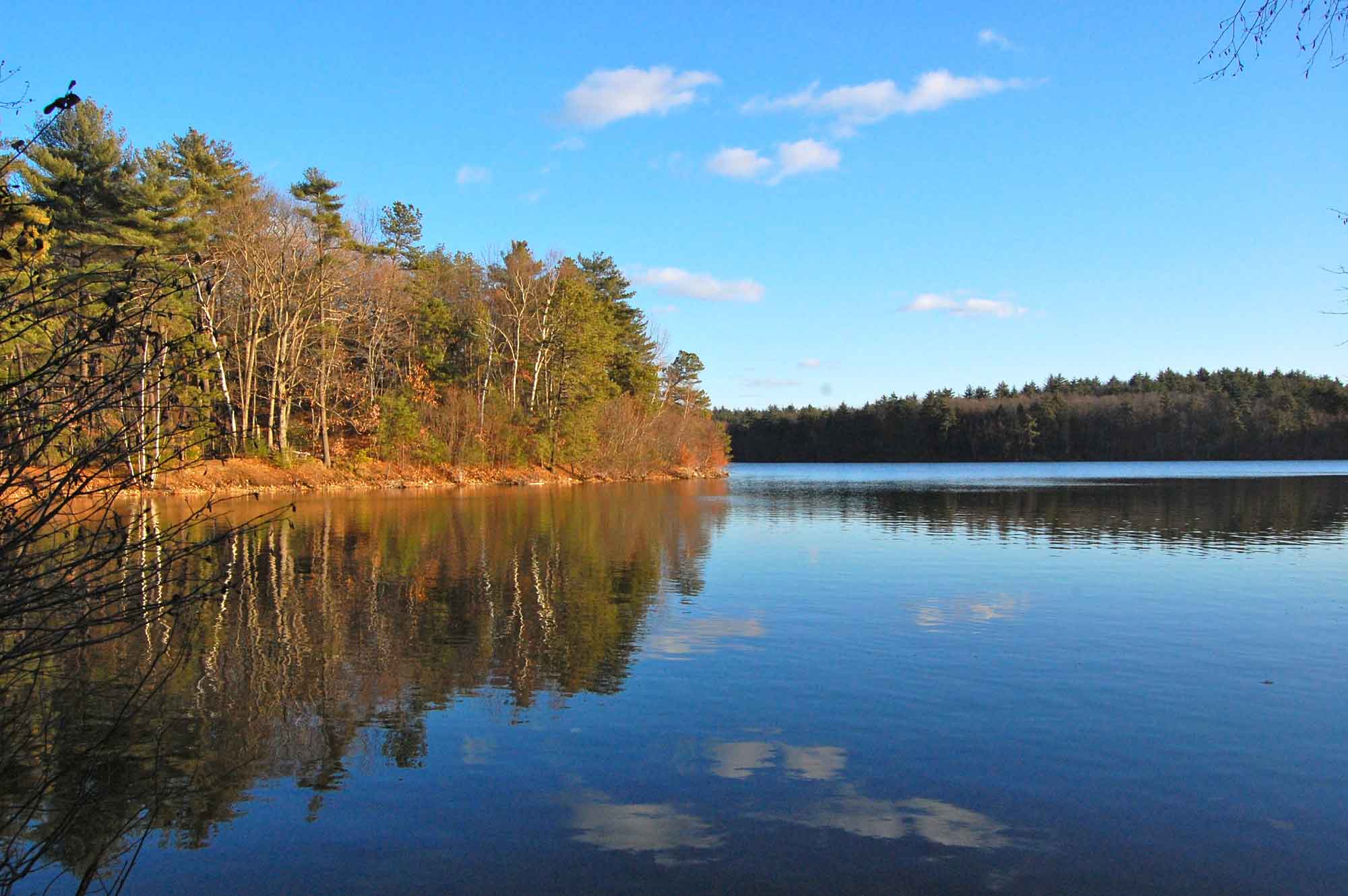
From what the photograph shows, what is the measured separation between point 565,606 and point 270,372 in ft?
132

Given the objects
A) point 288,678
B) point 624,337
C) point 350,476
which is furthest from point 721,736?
point 624,337

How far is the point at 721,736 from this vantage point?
827 cm

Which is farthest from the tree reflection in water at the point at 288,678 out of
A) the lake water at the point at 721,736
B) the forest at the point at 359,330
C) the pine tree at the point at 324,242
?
the pine tree at the point at 324,242

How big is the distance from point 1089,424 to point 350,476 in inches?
4194

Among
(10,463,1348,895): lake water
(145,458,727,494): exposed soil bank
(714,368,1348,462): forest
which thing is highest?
(714,368,1348,462): forest

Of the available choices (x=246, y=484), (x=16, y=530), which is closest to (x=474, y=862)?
(x=16, y=530)

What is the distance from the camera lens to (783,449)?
146m

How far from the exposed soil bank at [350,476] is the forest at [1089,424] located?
3131 inches

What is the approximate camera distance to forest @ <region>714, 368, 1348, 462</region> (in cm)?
11362

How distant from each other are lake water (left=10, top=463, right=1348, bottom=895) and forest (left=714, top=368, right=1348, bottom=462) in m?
112

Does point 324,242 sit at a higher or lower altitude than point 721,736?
higher

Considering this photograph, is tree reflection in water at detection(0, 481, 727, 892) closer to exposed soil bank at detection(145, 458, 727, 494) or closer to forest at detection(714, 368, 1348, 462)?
exposed soil bank at detection(145, 458, 727, 494)

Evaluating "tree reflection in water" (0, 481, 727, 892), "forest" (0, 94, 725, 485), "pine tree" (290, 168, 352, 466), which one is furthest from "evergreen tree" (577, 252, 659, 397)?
"tree reflection in water" (0, 481, 727, 892)

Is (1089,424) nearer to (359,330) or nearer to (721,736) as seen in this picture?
(359,330)
